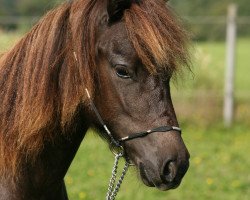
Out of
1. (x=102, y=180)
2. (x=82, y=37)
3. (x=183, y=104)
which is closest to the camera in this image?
(x=82, y=37)


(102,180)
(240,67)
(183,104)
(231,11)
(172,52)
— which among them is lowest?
(240,67)

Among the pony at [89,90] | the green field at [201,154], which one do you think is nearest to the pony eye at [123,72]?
the pony at [89,90]

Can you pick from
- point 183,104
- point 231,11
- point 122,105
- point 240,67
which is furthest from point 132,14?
point 240,67

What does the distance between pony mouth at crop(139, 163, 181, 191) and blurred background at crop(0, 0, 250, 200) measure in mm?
545

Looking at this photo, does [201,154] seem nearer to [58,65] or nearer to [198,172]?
[198,172]

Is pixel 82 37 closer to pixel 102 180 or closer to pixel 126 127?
pixel 126 127

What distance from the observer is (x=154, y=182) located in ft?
8.12

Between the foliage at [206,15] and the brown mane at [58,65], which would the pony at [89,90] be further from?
the foliage at [206,15]

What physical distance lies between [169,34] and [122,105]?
40cm

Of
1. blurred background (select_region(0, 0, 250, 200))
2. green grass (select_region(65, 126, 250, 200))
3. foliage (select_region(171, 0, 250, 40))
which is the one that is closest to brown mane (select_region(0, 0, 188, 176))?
blurred background (select_region(0, 0, 250, 200))

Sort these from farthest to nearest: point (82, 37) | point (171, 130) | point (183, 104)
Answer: point (183, 104) → point (82, 37) → point (171, 130)

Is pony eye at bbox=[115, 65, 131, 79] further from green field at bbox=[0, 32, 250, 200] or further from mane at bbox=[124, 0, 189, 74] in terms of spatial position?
green field at bbox=[0, 32, 250, 200]

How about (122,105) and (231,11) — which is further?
(231,11)

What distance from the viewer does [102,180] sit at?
6.60 meters
